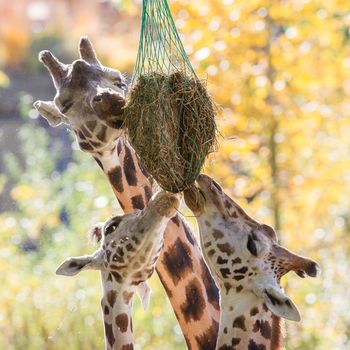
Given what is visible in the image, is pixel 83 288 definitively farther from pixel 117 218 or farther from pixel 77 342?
pixel 117 218

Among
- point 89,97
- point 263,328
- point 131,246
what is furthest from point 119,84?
point 263,328

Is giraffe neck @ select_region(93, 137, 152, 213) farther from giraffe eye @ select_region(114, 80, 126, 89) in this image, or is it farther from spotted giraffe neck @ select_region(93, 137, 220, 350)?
giraffe eye @ select_region(114, 80, 126, 89)

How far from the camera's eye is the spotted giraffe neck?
3.27m

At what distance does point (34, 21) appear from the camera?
53.6 ft

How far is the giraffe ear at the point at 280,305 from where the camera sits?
2654 millimetres

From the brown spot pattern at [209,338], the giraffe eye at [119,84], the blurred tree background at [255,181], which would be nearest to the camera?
the giraffe eye at [119,84]

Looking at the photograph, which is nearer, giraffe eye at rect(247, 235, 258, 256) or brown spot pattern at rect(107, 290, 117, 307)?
giraffe eye at rect(247, 235, 258, 256)

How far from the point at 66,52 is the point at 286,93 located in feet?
28.4

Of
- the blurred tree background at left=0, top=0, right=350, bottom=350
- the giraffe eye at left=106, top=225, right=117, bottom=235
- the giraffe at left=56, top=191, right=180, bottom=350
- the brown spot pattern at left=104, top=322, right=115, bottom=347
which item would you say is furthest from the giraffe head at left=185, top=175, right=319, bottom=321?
the blurred tree background at left=0, top=0, right=350, bottom=350

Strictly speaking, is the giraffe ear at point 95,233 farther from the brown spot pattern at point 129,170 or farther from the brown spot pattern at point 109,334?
the brown spot pattern at point 109,334

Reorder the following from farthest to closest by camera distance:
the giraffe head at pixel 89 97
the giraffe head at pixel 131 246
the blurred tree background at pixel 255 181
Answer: the blurred tree background at pixel 255 181 < the giraffe head at pixel 89 97 < the giraffe head at pixel 131 246

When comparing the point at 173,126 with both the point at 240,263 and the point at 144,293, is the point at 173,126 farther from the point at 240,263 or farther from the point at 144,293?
the point at 144,293

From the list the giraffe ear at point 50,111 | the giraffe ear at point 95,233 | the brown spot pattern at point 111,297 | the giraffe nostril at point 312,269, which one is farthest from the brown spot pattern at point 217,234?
the giraffe ear at point 50,111

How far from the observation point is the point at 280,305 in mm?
2697
